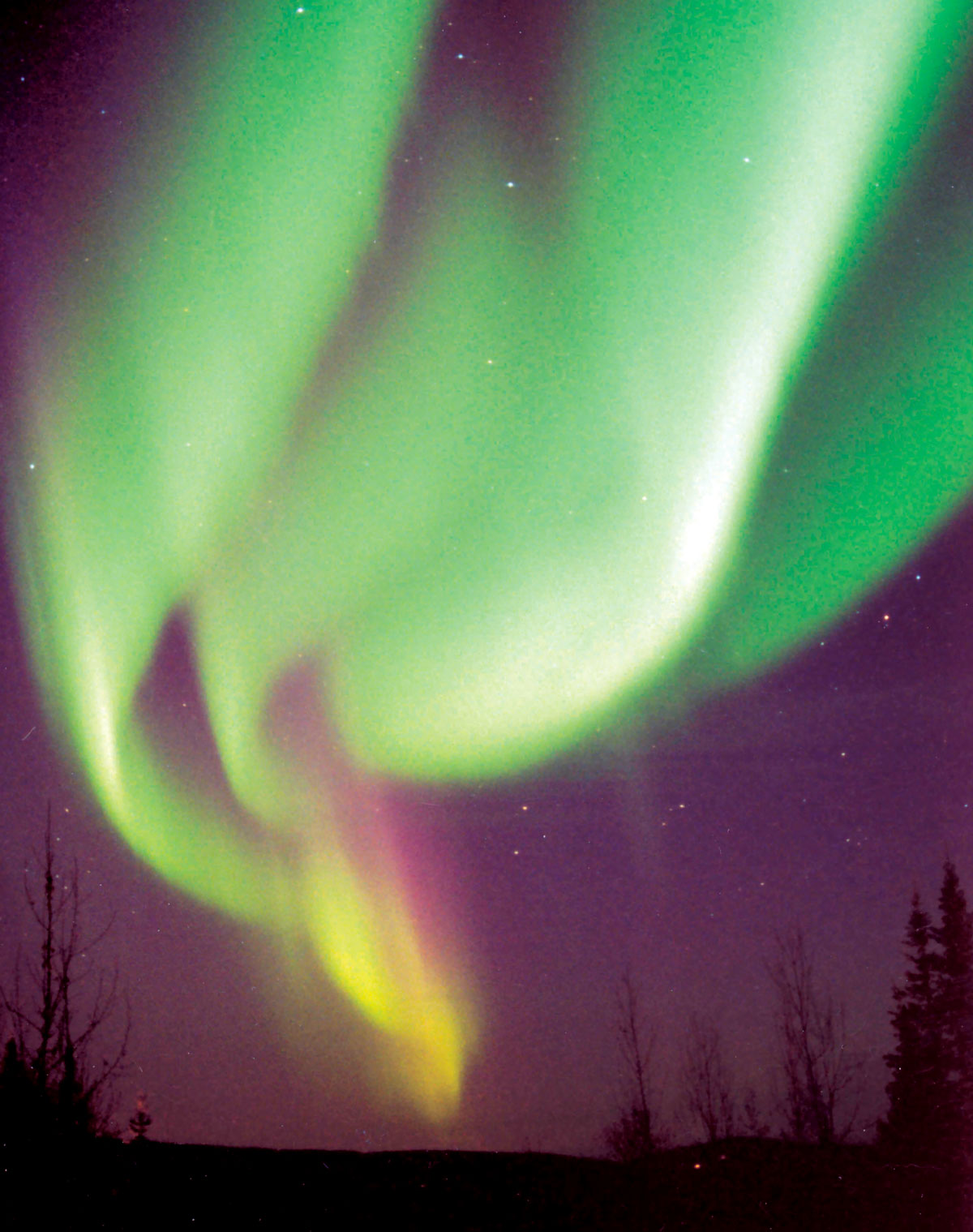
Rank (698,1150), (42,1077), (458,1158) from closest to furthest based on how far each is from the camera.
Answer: (42,1077)
(458,1158)
(698,1150)

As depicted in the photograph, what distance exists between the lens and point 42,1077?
11617 mm

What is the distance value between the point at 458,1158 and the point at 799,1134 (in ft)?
53.4

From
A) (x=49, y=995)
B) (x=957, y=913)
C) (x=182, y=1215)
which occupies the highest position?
(x=957, y=913)

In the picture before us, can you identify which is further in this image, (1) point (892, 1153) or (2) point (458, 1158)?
→ (1) point (892, 1153)

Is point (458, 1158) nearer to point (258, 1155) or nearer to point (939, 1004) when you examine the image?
point (258, 1155)

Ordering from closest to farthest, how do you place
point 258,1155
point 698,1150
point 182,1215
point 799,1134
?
point 182,1215, point 258,1155, point 698,1150, point 799,1134

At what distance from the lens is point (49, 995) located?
1232 centimetres

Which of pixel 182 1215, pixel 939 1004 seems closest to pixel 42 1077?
pixel 182 1215

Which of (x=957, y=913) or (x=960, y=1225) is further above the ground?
(x=957, y=913)

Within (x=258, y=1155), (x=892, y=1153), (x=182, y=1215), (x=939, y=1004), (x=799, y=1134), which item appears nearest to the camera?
(x=182, y=1215)

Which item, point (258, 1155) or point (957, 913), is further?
point (957, 913)

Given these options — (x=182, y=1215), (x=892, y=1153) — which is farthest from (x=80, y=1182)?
(x=892, y=1153)

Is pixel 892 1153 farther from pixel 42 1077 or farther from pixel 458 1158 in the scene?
pixel 42 1077

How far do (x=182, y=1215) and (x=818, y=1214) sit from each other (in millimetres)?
8083
